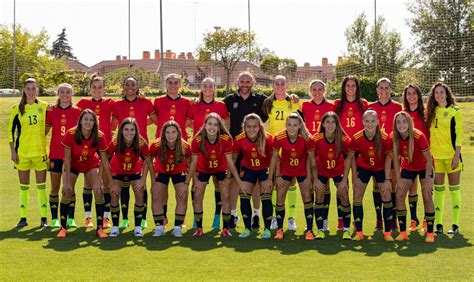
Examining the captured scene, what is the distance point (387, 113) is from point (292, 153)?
57.8 inches

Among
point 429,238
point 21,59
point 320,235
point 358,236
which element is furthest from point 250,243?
point 21,59

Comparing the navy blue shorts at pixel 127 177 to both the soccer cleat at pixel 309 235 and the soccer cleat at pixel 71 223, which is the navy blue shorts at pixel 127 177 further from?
the soccer cleat at pixel 309 235

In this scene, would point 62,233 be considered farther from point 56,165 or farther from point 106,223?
point 56,165

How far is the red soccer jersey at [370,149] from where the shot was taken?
26.2 feet

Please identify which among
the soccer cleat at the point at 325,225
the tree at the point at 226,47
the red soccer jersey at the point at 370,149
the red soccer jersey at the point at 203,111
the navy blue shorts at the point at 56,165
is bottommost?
the soccer cleat at the point at 325,225

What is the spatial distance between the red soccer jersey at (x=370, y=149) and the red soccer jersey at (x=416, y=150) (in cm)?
15

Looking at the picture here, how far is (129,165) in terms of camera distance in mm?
8266

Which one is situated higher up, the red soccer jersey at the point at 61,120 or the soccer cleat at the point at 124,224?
the red soccer jersey at the point at 61,120

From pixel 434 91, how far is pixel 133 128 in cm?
357

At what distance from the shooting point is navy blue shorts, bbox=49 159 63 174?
8.69m

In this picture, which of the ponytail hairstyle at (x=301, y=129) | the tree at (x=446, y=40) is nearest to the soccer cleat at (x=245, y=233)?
the ponytail hairstyle at (x=301, y=129)

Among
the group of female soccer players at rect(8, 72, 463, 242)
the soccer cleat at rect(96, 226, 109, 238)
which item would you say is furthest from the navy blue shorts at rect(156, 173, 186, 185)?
the soccer cleat at rect(96, 226, 109, 238)

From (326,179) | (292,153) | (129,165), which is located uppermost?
(292,153)

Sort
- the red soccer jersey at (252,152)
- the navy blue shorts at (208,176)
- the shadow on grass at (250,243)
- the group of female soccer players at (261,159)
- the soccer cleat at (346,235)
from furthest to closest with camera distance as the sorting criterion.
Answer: the navy blue shorts at (208,176) → the red soccer jersey at (252,152) → the group of female soccer players at (261,159) → the soccer cleat at (346,235) → the shadow on grass at (250,243)
